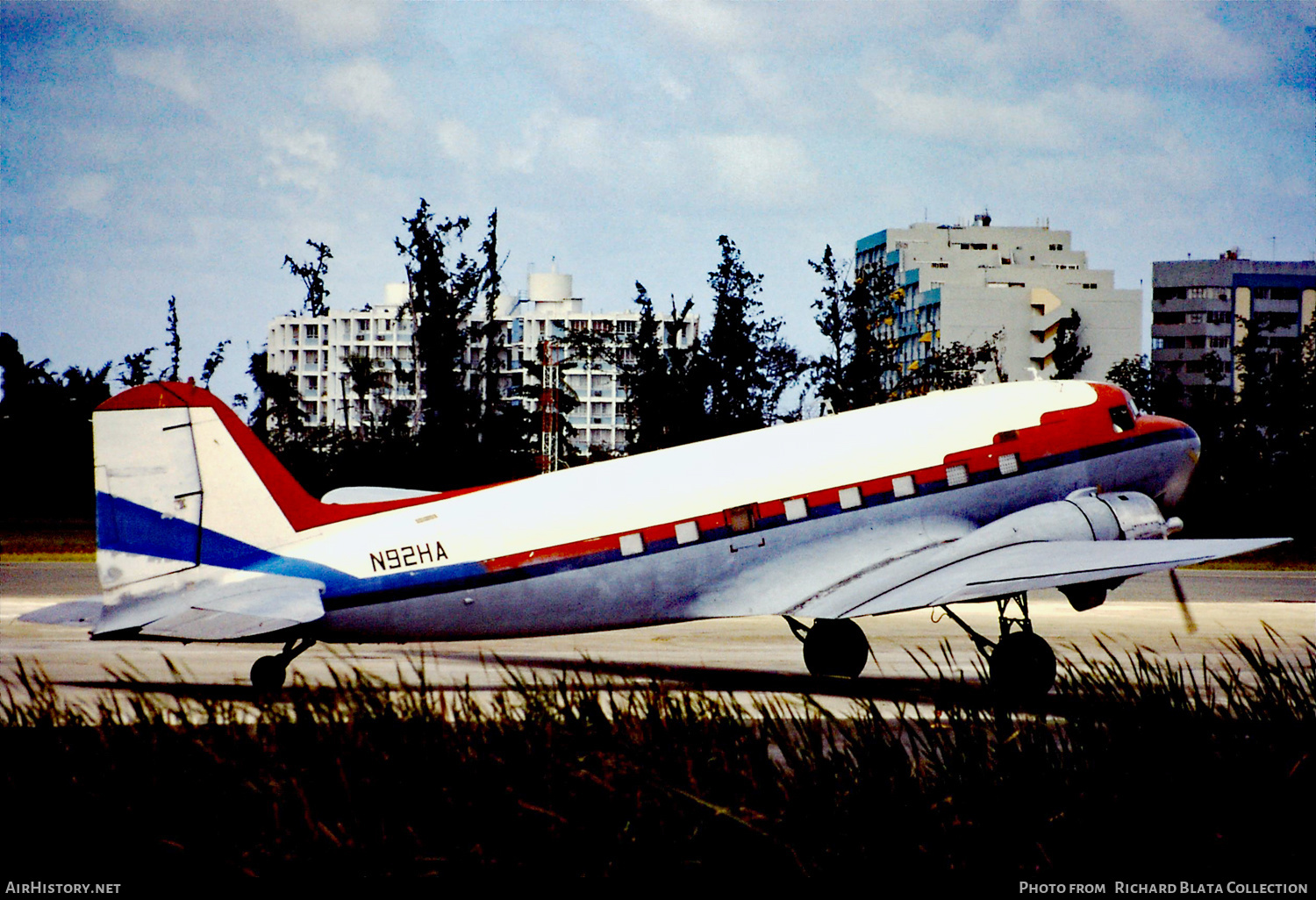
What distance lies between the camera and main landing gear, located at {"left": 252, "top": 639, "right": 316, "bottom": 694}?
1676 cm

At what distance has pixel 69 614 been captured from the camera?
1600cm

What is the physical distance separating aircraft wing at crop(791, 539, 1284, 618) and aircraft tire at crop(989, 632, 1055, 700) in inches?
47.1

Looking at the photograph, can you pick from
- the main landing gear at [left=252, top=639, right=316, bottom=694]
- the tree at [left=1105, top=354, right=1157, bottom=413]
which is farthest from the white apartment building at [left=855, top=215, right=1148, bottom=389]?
the main landing gear at [left=252, top=639, right=316, bottom=694]

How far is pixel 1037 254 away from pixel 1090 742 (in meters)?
195

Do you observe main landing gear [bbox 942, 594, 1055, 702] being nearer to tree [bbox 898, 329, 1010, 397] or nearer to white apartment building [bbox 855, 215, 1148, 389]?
tree [bbox 898, 329, 1010, 397]

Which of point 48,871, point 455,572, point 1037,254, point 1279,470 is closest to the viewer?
point 48,871

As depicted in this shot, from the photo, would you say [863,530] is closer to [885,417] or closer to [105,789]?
[885,417]

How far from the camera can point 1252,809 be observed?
8750 millimetres

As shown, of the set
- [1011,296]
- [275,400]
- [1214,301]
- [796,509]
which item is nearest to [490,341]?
[275,400]

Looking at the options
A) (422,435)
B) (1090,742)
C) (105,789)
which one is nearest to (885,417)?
(1090,742)

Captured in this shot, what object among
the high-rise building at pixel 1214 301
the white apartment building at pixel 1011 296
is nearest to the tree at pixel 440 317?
the white apartment building at pixel 1011 296

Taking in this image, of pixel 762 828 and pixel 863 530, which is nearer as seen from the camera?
pixel 762 828

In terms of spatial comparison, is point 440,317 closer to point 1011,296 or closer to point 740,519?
point 740,519

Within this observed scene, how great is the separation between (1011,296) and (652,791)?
552 feet
